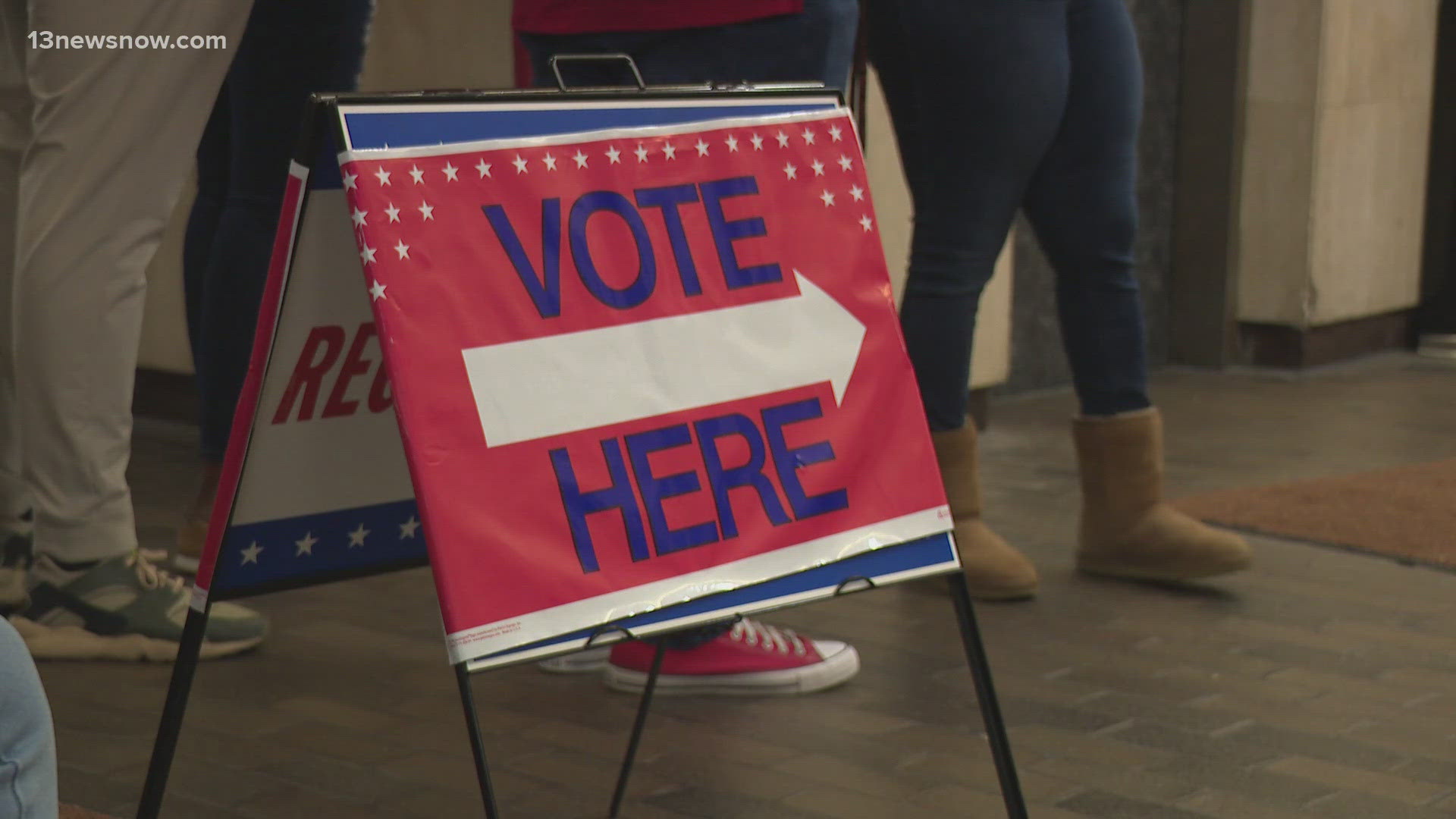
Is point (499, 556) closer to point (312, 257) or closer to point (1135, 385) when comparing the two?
point (312, 257)

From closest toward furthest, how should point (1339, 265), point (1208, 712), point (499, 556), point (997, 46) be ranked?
point (499, 556)
point (1208, 712)
point (997, 46)
point (1339, 265)

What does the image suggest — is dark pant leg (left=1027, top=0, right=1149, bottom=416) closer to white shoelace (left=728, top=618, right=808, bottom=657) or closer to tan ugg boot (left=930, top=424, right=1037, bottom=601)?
tan ugg boot (left=930, top=424, right=1037, bottom=601)

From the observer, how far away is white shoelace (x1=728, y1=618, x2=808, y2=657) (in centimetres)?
231

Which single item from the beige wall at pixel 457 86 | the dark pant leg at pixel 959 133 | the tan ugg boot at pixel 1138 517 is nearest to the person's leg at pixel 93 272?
the dark pant leg at pixel 959 133

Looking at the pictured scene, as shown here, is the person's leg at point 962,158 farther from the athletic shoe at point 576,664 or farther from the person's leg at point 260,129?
the person's leg at point 260,129

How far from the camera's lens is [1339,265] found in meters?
5.37

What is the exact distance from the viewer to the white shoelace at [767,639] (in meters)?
2.31

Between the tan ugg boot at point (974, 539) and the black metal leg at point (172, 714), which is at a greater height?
the black metal leg at point (172, 714)

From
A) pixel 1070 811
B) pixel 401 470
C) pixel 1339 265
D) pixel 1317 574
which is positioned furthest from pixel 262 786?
pixel 1339 265

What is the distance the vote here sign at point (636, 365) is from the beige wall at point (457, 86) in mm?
2403

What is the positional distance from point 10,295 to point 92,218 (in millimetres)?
275

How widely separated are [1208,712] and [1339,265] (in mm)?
3517

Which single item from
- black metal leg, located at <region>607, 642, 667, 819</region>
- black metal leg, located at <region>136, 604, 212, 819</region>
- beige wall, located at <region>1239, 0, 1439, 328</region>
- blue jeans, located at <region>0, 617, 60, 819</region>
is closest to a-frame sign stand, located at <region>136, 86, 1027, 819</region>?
black metal leg, located at <region>136, 604, 212, 819</region>

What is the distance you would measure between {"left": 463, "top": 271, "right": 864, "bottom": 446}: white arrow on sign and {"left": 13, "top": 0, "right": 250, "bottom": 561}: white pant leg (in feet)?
3.53
